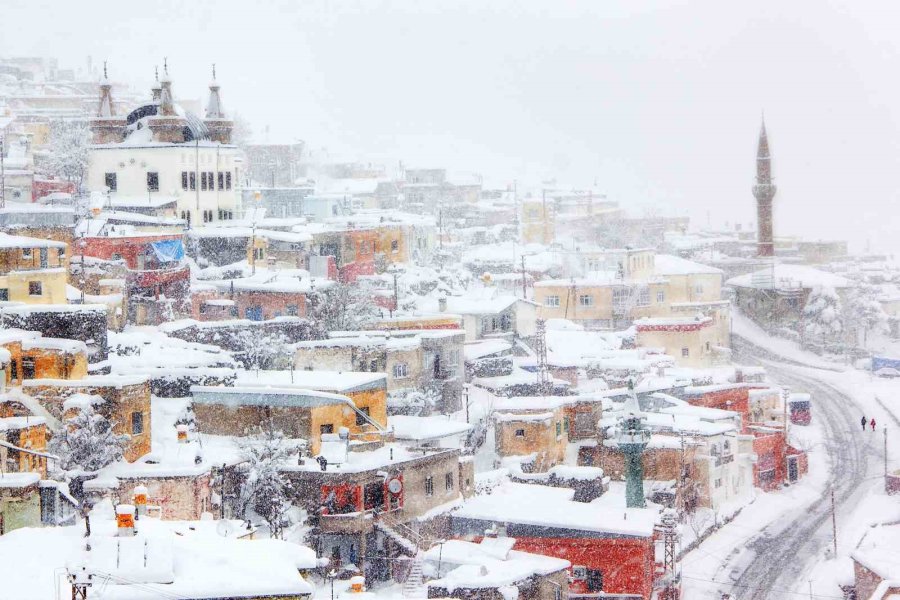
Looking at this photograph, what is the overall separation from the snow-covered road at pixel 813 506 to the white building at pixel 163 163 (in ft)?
41.0

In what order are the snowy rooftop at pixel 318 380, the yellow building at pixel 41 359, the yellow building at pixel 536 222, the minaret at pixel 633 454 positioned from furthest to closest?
the yellow building at pixel 536 222 → the minaret at pixel 633 454 → the snowy rooftop at pixel 318 380 → the yellow building at pixel 41 359

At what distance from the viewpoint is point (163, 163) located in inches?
1096

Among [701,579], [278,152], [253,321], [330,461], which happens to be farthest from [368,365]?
[278,152]

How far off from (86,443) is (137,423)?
1061 millimetres

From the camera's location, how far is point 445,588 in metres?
14.2

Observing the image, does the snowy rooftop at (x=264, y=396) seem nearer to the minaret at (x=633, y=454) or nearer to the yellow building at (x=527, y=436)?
the yellow building at (x=527, y=436)

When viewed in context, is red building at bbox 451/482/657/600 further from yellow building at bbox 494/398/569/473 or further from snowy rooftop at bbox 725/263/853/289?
snowy rooftop at bbox 725/263/853/289

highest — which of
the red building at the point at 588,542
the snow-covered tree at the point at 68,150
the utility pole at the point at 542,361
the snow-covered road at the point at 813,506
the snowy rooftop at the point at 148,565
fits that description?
the snow-covered tree at the point at 68,150

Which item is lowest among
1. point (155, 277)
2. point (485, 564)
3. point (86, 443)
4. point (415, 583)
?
point (415, 583)

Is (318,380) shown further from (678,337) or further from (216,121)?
(678,337)

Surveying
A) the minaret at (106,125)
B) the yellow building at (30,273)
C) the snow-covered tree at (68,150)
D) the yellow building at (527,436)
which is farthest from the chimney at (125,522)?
the snow-covered tree at (68,150)

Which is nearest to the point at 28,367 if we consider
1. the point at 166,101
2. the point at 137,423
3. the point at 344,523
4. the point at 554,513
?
the point at 137,423

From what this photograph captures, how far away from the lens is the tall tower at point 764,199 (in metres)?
41.2

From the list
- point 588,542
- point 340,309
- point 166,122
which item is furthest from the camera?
point 166,122
